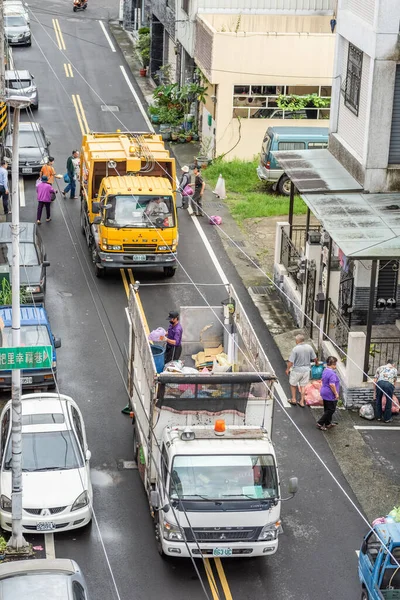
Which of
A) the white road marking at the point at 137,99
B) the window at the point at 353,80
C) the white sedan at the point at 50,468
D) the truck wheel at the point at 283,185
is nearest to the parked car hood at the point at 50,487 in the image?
the white sedan at the point at 50,468

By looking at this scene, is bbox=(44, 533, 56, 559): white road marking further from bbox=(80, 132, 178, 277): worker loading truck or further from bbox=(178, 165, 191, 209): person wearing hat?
bbox=(178, 165, 191, 209): person wearing hat

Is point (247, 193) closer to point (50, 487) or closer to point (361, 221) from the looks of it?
point (361, 221)

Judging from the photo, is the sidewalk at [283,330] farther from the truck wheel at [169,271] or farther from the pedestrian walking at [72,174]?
the pedestrian walking at [72,174]

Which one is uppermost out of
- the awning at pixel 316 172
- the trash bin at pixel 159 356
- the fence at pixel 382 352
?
the awning at pixel 316 172

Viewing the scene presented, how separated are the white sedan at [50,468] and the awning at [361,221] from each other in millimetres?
6594

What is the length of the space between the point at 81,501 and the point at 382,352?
30.1 feet

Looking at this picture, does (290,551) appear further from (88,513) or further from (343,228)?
(343,228)

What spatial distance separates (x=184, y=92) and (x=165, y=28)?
8.69 m

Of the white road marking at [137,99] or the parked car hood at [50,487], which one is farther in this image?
the white road marking at [137,99]

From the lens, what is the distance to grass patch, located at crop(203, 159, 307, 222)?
3759 cm

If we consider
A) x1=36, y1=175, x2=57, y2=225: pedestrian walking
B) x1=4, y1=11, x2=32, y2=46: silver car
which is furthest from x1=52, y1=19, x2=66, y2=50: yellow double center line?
x1=36, y1=175, x2=57, y2=225: pedestrian walking

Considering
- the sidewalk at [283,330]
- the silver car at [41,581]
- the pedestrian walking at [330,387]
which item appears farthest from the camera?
the pedestrian walking at [330,387]

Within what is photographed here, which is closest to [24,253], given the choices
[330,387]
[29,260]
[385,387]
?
[29,260]

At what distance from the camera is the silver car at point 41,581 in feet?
52.2
